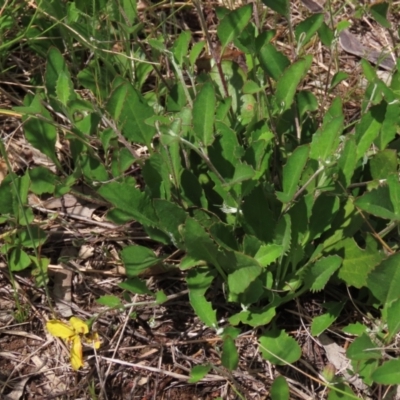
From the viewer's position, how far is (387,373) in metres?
1.61

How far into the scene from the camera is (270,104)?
201cm

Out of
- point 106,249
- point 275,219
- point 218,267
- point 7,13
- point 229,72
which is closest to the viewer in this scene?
point 218,267

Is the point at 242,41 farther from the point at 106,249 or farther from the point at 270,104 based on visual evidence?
the point at 106,249

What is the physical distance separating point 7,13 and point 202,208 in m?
1.14

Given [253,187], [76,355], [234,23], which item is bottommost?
[76,355]

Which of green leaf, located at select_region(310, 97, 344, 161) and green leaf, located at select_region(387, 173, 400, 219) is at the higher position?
green leaf, located at select_region(310, 97, 344, 161)

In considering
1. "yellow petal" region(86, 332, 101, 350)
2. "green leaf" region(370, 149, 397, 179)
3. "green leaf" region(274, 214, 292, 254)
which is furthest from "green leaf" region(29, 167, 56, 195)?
"green leaf" region(370, 149, 397, 179)

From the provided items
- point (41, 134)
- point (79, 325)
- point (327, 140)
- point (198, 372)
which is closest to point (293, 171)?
point (327, 140)

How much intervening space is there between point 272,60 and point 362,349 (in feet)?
2.88

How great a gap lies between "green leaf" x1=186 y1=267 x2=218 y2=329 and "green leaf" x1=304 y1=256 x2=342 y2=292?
275 mm

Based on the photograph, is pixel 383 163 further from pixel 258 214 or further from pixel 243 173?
pixel 243 173

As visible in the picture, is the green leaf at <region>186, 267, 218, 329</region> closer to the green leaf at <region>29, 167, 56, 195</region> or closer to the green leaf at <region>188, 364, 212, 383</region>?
the green leaf at <region>188, 364, 212, 383</region>

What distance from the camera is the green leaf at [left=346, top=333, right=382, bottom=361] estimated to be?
64.6 inches

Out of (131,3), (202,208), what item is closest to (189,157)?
(202,208)
